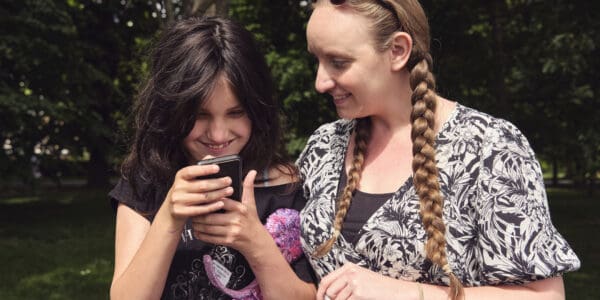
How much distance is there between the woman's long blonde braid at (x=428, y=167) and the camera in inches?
84.8

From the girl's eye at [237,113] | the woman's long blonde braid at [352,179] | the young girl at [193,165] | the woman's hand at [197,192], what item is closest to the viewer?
the woman's hand at [197,192]

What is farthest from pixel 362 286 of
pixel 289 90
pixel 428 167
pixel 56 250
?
pixel 289 90

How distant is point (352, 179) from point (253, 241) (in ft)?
1.46

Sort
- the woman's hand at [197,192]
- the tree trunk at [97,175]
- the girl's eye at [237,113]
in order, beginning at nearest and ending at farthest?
1. the woman's hand at [197,192]
2. the girl's eye at [237,113]
3. the tree trunk at [97,175]

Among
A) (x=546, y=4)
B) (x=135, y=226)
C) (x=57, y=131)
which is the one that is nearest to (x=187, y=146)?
(x=135, y=226)

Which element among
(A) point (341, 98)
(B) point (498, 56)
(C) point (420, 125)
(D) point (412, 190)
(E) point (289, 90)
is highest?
(B) point (498, 56)

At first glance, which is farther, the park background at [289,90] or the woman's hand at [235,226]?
the park background at [289,90]

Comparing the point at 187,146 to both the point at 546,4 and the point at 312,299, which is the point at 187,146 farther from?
the point at 546,4

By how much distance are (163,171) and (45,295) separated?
6359 millimetres

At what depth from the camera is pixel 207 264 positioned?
8.16ft

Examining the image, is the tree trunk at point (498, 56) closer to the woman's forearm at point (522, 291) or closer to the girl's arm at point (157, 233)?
the woman's forearm at point (522, 291)

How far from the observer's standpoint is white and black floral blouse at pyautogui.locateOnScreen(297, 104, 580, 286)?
82.4 inches

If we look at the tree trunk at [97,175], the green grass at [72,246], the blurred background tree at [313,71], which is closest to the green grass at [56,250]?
the green grass at [72,246]

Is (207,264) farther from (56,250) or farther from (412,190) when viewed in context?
(56,250)
